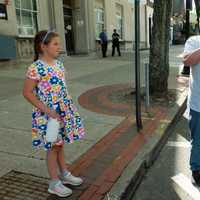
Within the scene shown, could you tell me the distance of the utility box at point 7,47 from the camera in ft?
40.6

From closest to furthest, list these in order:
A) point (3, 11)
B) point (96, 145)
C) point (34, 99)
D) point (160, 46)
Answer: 1. point (34, 99)
2. point (96, 145)
3. point (160, 46)
4. point (3, 11)

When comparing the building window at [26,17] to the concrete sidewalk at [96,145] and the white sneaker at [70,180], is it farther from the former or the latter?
the white sneaker at [70,180]

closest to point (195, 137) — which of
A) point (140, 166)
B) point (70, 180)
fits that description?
point (140, 166)

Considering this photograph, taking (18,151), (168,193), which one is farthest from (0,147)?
(168,193)

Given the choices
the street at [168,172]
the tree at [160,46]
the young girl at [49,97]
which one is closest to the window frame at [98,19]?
the tree at [160,46]

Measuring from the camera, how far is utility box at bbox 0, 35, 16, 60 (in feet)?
40.6

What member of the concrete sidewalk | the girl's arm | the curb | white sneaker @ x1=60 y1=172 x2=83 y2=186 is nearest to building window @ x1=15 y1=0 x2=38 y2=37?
the concrete sidewalk

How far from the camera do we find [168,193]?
3.54 m

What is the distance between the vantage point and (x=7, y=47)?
12.6m

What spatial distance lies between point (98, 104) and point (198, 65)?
401cm

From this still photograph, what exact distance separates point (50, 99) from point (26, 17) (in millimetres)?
12565

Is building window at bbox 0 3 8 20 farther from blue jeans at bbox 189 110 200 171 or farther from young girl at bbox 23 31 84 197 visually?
blue jeans at bbox 189 110 200 171

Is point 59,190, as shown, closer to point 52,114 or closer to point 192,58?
point 52,114

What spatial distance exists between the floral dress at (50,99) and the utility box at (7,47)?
32.8ft
